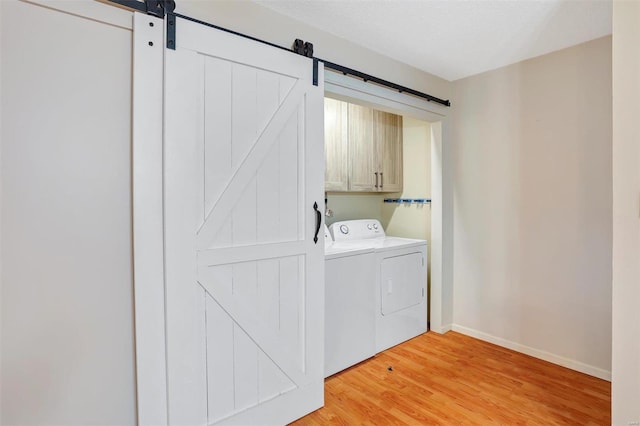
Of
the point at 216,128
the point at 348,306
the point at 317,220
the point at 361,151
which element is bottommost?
the point at 348,306

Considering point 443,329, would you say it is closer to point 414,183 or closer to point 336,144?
A: point 414,183

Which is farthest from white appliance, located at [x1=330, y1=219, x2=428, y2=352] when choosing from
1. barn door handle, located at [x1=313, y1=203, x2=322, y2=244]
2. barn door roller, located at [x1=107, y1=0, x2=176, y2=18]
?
barn door roller, located at [x1=107, y1=0, x2=176, y2=18]

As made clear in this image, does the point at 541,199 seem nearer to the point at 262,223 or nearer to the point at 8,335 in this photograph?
the point at 262,223

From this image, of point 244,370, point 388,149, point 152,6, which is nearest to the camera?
point 152,6

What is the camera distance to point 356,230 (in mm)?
3244

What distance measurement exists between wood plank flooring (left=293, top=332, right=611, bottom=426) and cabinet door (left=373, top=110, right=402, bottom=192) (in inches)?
63.4

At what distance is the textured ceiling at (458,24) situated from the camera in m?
1.96

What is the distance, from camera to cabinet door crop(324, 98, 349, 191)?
3.01 meters

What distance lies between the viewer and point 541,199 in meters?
2.70

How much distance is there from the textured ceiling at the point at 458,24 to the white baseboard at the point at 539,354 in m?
2.35

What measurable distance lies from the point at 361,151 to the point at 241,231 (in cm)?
181
